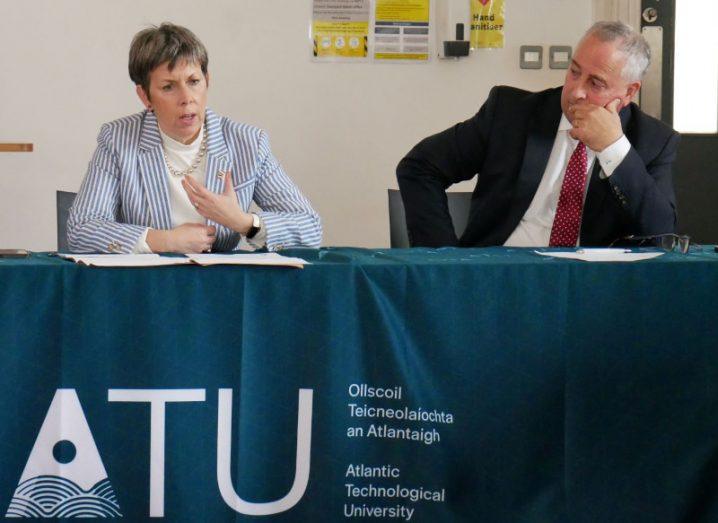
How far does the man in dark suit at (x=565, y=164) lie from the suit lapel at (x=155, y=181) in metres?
0.69

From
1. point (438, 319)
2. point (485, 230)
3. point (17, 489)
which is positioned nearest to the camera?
point (17, 489)

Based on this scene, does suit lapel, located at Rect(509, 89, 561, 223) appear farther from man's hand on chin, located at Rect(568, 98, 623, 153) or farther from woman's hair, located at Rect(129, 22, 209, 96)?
woman's hair, located at Rect(129, 22, 209, 96)

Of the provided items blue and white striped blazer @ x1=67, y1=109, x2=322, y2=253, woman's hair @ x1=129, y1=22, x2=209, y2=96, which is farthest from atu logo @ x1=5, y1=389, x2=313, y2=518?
woman's hair @ x1=129, y1=22, x2=209, y2=96

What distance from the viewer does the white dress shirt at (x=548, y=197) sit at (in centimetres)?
243

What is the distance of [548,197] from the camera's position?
244 cm

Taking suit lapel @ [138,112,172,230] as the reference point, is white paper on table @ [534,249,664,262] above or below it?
below

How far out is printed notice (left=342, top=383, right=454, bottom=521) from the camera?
5.34 ft

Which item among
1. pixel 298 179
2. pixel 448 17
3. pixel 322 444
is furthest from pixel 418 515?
pixel 448 17

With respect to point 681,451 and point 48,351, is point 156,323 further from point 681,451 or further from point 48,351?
point 681,451

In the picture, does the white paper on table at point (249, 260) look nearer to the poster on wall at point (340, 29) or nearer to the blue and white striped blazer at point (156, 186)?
the blue and white striped blazer at point (156, 186)

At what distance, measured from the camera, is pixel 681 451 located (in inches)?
Result: 66.6

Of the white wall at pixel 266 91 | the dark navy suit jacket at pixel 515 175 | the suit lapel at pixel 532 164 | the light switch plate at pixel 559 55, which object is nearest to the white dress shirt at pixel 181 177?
the dark navy suit jacket at pixel 515 175

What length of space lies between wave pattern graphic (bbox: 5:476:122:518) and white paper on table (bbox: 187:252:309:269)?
411mm

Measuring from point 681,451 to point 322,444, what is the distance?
660 mm
